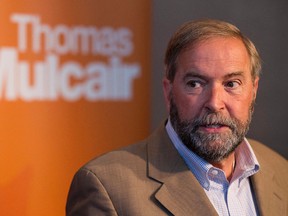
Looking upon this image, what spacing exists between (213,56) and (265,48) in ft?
6.50

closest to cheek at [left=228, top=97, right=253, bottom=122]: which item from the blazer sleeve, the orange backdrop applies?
the blazer sleeve

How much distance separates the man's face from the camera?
1.88m

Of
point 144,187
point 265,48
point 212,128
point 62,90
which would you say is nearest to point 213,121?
point 212,128

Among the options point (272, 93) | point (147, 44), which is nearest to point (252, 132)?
point (272, 93)

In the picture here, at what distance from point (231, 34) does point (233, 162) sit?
0.40 metres

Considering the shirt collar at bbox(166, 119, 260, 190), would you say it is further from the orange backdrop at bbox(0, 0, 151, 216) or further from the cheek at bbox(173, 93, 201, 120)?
the orange backdrop at bbox(0, 0, 151, 216)

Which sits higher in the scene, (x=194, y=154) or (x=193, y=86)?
(x=193, y=86)

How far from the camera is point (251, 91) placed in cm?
200

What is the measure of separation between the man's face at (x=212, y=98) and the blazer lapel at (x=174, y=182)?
0.21 ft

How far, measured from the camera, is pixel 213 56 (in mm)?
1909

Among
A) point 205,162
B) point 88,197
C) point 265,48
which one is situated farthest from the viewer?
point 265,48

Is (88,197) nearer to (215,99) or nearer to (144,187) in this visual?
(144,187)

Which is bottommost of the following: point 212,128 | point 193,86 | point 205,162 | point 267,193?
point 267,193

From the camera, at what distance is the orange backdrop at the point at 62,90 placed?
279 cm
